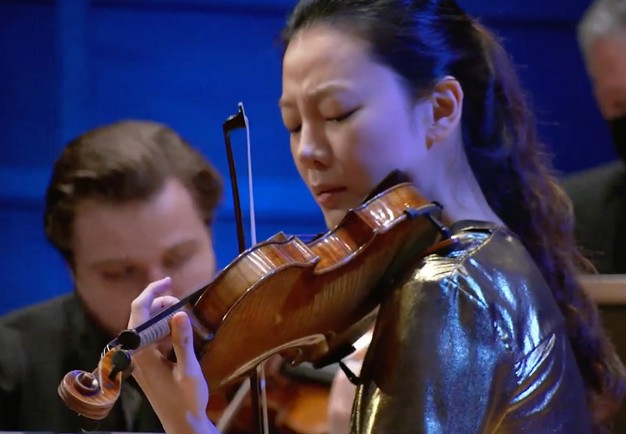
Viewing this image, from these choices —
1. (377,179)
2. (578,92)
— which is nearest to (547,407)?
(377,179)

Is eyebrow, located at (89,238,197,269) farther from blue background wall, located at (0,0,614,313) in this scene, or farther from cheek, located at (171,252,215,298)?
blue background wall, located at (0,0,614,313)

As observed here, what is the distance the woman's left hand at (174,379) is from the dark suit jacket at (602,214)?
1111 millimetres

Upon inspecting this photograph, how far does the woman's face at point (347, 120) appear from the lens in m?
1.05

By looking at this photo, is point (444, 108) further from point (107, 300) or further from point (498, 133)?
point (107, 300)

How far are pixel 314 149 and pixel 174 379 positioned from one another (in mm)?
266

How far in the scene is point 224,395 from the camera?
1811 millimetres

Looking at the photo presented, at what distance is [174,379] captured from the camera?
956 millimetres

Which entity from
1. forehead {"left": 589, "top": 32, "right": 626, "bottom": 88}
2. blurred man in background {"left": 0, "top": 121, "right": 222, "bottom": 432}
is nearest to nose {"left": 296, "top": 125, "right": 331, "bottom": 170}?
blurred man in background {"left": 0, "top": 121, "right": 222, "bottom": 432}

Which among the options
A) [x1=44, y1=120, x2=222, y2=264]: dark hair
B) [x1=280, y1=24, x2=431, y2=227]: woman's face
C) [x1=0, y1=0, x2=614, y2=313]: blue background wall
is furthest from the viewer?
[x1=0, y1=0, x2=614, y2=313]: blue background wall

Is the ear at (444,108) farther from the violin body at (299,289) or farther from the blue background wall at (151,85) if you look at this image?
the blue background wall at (151,85)

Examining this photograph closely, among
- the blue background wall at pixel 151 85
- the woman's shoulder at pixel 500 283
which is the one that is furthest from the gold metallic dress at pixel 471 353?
the blue background wall at pixel 151 85

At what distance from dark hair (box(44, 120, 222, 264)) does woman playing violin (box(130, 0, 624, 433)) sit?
914 mm

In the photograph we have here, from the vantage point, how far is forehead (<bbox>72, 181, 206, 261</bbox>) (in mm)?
1947

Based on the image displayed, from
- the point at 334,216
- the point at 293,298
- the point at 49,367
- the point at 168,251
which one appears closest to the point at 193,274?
the point at 168,251
